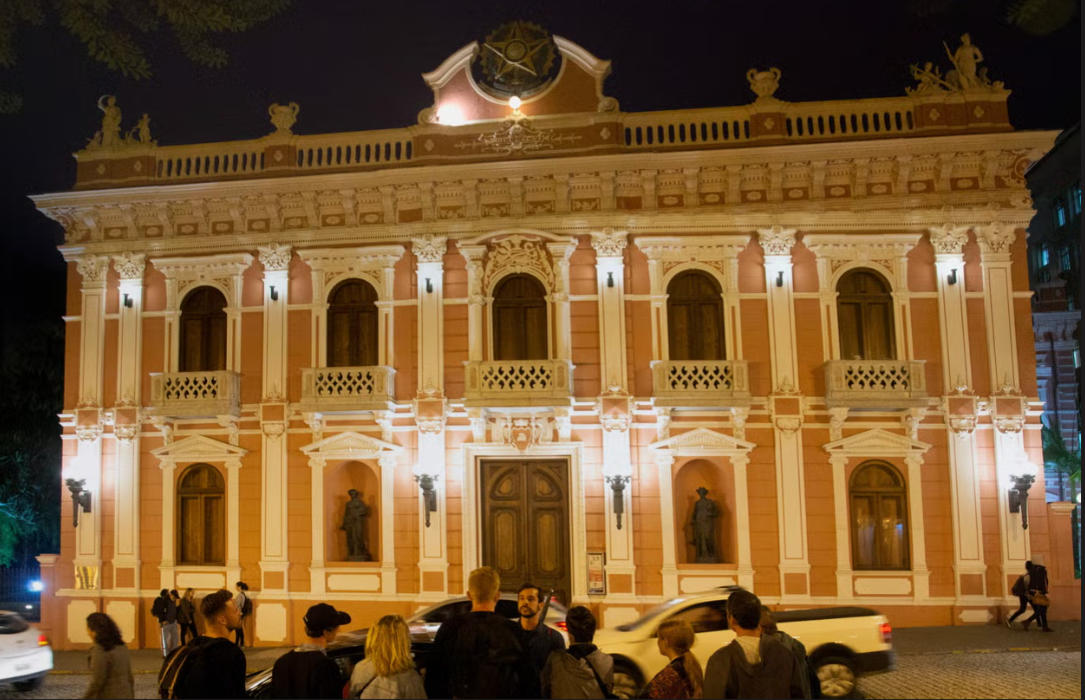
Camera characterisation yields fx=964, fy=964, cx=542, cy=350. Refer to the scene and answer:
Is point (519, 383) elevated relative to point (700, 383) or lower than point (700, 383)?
elevated

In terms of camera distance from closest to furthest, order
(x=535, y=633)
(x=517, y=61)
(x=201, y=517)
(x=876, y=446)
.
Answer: (x=535, y=633) → (x=876, y=446) → (x=517, y=61) → (x=201, y=517)

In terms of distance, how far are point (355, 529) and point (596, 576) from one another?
5.21 m

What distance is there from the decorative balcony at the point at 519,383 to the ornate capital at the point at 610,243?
2.45 m

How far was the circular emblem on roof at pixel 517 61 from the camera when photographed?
68.5ft

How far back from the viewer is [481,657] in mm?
7090

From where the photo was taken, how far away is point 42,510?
91.3 feet

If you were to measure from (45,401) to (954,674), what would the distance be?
25.2 m

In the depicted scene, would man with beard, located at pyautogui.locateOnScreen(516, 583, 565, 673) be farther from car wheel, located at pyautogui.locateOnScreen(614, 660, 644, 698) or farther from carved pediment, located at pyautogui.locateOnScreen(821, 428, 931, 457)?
carved pediment, located at pyautogui.locateOnScreen(821, 428, 931, 457)

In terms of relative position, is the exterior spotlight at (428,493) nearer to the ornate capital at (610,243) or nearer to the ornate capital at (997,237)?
the ornate capital at (610,243)

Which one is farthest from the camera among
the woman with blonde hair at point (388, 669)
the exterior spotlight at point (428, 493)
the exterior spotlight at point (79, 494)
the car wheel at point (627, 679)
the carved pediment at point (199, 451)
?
the exterior spotlight at point (79, 494)

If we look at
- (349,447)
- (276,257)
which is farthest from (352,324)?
(349,447)

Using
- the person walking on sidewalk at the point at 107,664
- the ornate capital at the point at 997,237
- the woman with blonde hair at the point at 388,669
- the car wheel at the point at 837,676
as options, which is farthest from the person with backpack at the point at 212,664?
the ornate capital at the point at 997,237

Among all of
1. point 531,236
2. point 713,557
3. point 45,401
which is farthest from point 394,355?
point 45,401

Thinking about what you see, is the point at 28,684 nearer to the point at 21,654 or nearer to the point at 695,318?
the point at 21,654
